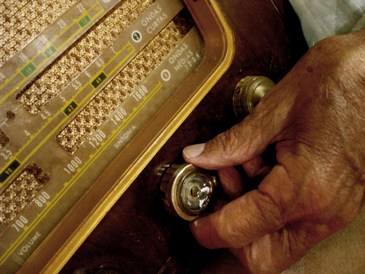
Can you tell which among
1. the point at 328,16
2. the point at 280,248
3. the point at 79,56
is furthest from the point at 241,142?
the point at 328,16

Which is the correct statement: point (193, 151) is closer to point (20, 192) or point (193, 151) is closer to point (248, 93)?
point (248, 93)

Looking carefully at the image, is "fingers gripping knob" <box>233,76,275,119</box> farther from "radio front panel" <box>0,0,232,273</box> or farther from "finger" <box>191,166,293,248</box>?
"finger" <box>191,166,293,248</box>

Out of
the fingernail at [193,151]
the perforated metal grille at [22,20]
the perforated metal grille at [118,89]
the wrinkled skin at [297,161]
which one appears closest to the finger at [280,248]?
the wrinkled skin at [297,161]

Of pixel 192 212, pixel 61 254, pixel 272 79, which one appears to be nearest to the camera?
pixel 61 254

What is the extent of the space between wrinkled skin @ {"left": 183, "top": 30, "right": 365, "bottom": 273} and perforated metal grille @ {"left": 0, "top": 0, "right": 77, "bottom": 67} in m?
0.38

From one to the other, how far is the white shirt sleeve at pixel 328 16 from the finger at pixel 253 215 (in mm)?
460

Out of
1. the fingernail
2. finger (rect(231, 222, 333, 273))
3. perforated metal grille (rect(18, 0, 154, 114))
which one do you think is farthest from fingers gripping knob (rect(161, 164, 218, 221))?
perforated metal grille (rect(18, 0, 154, 114))

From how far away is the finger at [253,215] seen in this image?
2.64 feet

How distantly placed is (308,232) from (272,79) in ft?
1.32

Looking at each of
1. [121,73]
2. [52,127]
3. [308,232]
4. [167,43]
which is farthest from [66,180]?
[308,232]

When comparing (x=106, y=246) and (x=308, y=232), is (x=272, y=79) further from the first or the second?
(x=106, y=246)

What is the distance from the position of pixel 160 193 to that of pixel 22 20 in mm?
426

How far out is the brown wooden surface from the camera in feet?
2.57

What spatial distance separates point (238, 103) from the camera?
97 cm
